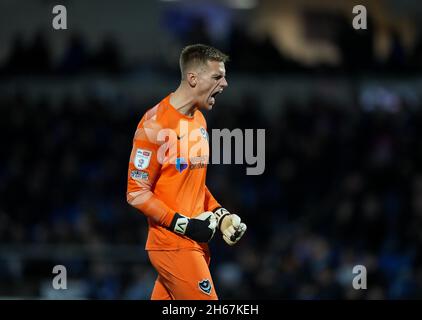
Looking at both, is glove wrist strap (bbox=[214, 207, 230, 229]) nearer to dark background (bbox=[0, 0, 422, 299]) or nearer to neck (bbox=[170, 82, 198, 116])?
neck (bbox=[170, 82, 198, 116])

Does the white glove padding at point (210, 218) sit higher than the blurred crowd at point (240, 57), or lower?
lower

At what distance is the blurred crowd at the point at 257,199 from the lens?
39.5 ft

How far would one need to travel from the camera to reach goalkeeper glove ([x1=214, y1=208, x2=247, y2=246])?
631cm

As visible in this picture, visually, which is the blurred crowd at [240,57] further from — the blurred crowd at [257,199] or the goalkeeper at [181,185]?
the goalkeeper at [181,185]

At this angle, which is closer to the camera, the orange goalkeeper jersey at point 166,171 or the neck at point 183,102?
the orange goalkeeper jersey at point 166,171

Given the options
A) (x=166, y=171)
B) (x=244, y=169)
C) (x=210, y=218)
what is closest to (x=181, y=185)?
(x=166, y=171)

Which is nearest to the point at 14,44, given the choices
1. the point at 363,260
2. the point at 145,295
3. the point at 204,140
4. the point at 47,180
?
the point at 47,180

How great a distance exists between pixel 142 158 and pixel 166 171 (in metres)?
0.22

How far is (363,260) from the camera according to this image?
12.0 m

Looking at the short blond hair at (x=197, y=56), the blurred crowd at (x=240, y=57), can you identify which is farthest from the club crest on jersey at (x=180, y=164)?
the blurred crowd at (x=240, y=57)

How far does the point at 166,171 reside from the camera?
630 centimetres

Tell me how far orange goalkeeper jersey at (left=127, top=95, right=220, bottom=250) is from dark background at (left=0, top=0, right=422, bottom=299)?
212 inches

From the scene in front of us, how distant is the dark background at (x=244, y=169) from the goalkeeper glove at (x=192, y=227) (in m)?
5.45

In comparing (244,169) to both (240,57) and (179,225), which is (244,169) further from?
(179,225)
